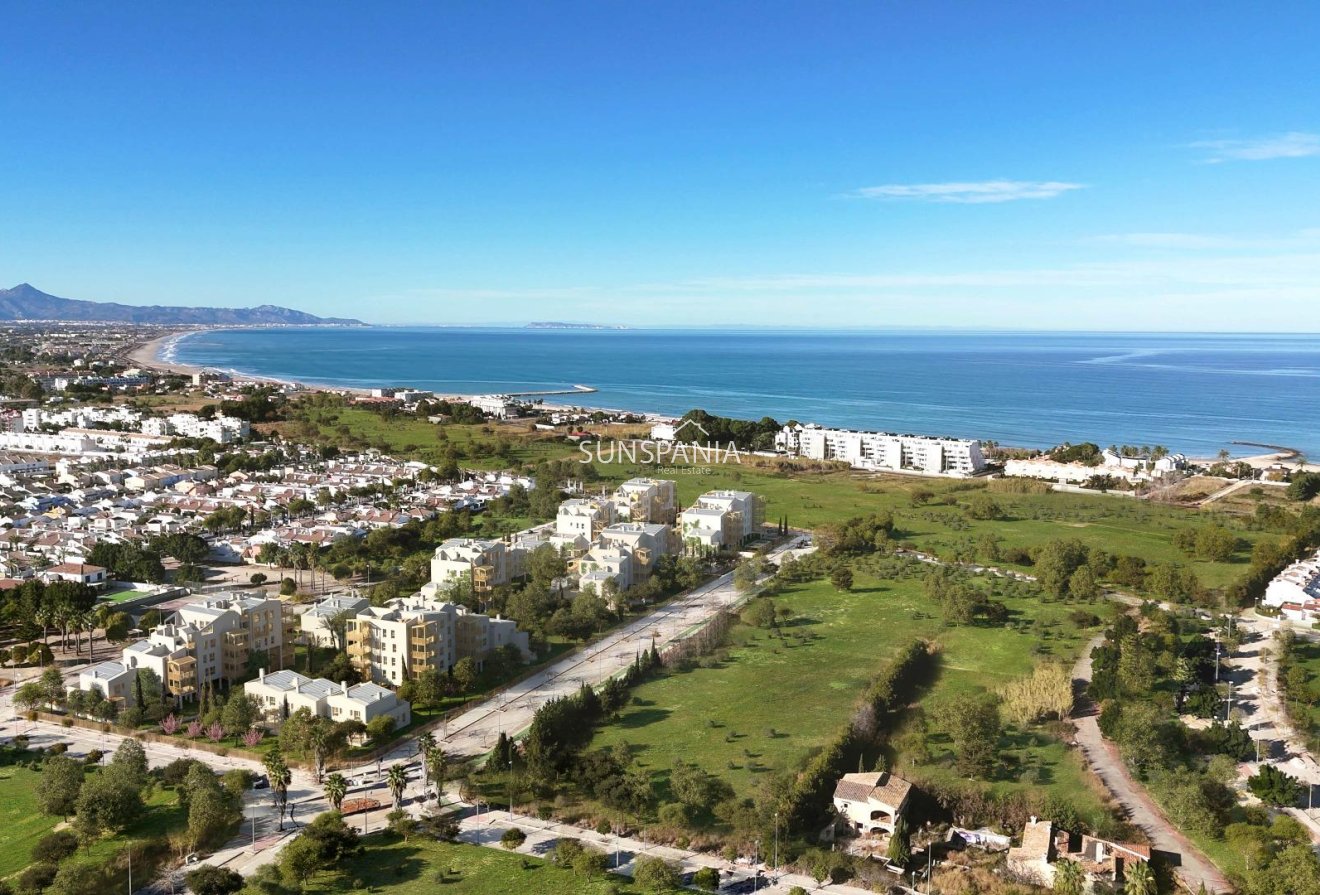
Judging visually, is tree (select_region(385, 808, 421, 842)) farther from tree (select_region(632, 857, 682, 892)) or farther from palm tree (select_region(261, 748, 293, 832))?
tree (select_region(632, 857, 682, 892))

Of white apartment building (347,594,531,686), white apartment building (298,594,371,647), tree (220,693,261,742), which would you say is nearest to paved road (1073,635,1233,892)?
white apartment building (347,594,531,686)

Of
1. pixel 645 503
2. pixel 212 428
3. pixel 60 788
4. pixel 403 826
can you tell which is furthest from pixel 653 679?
pixel 212 428

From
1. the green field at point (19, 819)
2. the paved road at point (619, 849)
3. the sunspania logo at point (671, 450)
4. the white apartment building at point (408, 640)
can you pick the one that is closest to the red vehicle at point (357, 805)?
the paved road at point (619, 849)

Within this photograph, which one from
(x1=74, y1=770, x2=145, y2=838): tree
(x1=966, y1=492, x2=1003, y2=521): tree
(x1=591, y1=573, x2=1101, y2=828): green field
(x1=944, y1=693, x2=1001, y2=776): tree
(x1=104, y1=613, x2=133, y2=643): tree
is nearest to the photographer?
(x1=74, y1=770, x2=145, y2=838): tree

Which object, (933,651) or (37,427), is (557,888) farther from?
(37,427)

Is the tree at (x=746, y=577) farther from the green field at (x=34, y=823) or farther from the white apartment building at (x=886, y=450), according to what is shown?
the white apartment building at (x=886, y=450)

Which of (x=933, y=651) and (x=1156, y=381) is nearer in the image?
(x=933, y=651)

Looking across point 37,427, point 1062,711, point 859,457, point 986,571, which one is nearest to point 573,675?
point 1062,711
